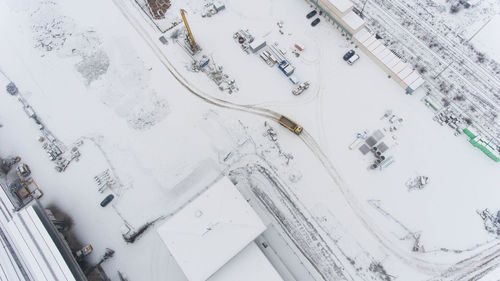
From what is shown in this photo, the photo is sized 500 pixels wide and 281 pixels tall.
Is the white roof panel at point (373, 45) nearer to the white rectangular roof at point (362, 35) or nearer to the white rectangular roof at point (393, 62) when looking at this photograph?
the white rectangular roof at point (362, 35)

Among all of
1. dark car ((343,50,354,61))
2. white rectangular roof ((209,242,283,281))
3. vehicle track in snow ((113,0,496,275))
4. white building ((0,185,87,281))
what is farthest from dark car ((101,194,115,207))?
dark car ((343,50,354,61))

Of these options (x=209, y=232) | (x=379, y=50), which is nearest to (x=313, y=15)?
(x=379, y=50)

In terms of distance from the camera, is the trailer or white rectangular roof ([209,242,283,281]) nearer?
white rectangular roof ([209,242,283,281])

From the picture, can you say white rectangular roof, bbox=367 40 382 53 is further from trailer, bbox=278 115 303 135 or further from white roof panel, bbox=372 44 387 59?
trailer, bbox=278 115 303 135

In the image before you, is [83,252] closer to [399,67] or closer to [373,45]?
[373,45]

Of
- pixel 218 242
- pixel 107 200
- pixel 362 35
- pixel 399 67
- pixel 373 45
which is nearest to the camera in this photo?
pixel 218 242

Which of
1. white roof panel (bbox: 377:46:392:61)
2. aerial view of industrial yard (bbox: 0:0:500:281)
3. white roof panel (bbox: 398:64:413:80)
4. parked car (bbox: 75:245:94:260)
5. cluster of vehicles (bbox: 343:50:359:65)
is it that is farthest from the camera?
cluster of vehicles (bbox: 343:50:359:65)

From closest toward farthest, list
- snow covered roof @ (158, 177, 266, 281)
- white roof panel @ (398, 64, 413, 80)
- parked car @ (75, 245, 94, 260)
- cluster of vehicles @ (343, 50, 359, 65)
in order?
1. snow covered roof @ (158, 177, 266, 281)
2. parked car @ (75, 245, 94, 260)
3. white roof panel @ (398, 64, 413, 80)
4. cluster of vehicles @ (343, 50, 359, 65)
